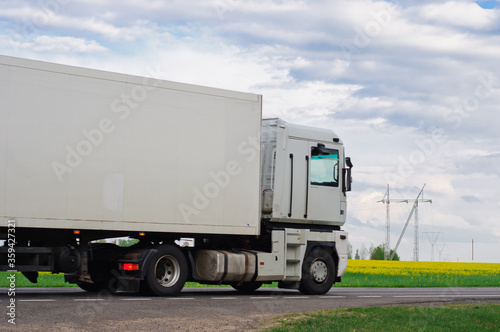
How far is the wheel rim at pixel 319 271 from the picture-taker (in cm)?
1776

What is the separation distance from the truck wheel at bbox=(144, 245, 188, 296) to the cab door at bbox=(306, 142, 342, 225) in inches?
146

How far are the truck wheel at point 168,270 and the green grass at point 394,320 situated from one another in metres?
4.16

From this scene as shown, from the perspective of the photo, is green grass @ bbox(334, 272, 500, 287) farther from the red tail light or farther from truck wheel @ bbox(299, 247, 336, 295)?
the red tail light

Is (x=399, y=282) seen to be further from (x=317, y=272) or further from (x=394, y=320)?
(x=394, y=320)

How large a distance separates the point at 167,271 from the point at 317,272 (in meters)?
4.07

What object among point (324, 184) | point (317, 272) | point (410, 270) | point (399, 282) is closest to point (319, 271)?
point (317, 272)

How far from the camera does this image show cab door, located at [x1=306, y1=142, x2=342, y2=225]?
17.9 m

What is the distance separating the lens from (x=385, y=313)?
1204cm

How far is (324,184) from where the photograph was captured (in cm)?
1811

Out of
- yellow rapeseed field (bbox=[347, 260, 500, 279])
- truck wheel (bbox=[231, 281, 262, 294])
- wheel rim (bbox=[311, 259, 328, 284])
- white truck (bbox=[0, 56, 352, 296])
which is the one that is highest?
white truck (bbox=[0, 56, 352, 296])

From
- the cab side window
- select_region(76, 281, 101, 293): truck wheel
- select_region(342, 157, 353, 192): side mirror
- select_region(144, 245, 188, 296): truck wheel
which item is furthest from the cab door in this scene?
select_region(76, 281, 101, 293): truck wheel

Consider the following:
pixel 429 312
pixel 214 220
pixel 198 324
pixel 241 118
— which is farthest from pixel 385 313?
pixel 241 118

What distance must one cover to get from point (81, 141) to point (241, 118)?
13.0ft

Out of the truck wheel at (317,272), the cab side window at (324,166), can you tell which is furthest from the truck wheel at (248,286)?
the cab side window at (324,166)
